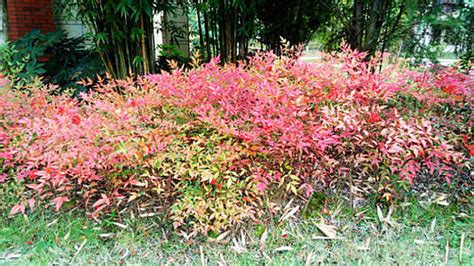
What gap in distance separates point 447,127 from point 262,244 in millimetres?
1202

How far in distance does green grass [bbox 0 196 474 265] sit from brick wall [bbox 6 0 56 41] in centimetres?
338

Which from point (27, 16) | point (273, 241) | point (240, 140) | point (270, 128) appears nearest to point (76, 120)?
point (240, 140)

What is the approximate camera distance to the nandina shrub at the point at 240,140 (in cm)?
169

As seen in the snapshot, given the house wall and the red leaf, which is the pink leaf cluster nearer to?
the red leaf

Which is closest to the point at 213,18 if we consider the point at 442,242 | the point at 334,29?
the point at 334,29

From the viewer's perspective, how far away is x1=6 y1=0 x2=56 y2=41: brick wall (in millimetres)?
4336

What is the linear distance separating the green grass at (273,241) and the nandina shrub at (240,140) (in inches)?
4.6

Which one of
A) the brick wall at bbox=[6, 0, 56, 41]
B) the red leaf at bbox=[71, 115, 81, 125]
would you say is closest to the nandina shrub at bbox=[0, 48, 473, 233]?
the red leaf at bbox=[71, 115, 81, 125]

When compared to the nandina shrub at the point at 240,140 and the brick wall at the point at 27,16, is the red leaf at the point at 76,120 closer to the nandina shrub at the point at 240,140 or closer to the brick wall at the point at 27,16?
the nandina shrub at the point at 240,140

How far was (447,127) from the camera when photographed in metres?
1.91

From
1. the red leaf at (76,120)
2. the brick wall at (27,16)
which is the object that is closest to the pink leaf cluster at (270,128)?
the red leaf at (76,120)

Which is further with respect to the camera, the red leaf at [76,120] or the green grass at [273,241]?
the red leaf at [76,120]

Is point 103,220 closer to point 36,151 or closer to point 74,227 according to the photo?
point 74,227

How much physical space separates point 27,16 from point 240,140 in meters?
4.07
